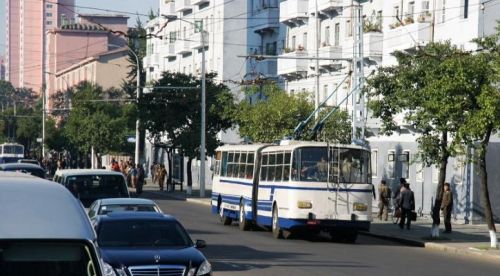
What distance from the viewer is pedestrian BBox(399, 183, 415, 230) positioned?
39219mm

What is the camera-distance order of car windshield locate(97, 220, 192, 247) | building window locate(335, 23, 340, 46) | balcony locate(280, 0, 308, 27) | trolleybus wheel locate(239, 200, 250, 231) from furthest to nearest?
balcony locate(280, 0, 308, 27) < building window locate(335, 23, 340, 46) < trolleybus wheel locate(239, 200, 250, 231) < car windshield locate(97, 220, 192, 247)

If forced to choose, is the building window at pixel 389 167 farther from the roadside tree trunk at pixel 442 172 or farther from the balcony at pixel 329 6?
the roadside tree trunk at pixel 442 172

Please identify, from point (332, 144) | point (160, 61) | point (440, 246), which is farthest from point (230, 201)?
point (160, 61)

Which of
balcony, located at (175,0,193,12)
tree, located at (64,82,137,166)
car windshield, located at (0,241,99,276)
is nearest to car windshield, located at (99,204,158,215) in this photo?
car windshield, located at (0,241,99,276)

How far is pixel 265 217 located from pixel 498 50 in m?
9.04

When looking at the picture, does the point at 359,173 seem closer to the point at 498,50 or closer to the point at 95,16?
the point at 498,50

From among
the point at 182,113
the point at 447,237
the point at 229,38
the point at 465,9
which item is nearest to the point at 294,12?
the point at 182,113

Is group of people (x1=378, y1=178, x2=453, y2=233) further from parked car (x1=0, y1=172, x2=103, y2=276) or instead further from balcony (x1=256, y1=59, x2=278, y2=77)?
balcony (x1=256, y1=59, x2=278, y2=77)

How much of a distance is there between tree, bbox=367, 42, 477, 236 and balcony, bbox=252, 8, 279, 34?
41587 mm

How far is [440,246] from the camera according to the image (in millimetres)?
32438

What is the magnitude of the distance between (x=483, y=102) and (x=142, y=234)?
562 inches

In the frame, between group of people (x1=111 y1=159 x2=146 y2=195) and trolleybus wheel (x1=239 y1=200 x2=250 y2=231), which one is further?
group of people (x1=111 y1=159 x2=146 y2=195)

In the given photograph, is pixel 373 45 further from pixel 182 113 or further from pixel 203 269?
pixel 203 269

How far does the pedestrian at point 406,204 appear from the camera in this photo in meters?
39.2
